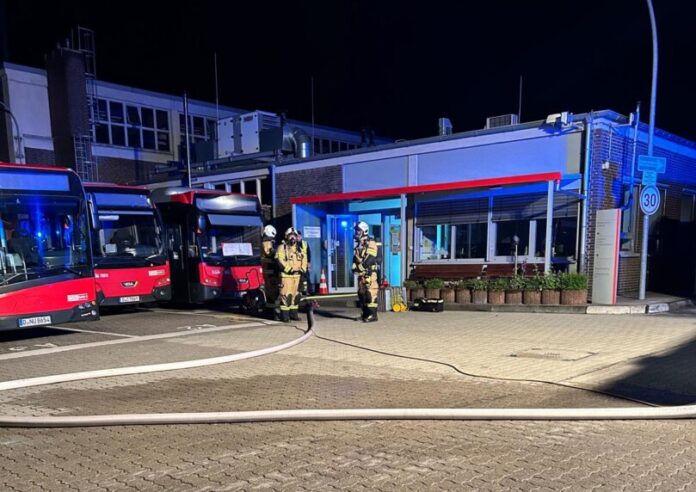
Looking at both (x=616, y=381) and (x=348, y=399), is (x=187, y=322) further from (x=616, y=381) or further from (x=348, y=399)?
(x=616, y=381)

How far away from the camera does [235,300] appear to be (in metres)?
15.9

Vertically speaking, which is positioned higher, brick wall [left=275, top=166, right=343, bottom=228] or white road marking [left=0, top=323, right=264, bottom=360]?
brick wall [left=275, top=166, right=343, bottom=228]

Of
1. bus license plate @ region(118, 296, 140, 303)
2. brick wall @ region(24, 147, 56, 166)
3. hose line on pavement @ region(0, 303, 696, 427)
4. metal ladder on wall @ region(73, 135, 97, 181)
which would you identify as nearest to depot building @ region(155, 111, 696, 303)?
bus license plate @ region(118, 296, 140, 303)

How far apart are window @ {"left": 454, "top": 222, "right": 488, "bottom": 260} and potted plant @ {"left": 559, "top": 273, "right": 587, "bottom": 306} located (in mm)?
2514

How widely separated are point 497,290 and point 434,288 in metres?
1.65

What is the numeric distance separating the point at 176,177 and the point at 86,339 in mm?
13523

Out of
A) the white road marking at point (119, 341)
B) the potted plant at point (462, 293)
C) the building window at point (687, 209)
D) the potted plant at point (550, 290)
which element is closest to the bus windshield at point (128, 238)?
the white road marking at point (119, 341)

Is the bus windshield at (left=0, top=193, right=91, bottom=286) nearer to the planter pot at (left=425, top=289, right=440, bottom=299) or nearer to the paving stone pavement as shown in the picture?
the paving stone pavement

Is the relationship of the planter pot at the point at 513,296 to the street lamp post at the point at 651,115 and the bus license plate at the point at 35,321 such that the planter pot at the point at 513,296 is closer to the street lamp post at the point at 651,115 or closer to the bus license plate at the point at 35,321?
the street lamp post at the point at 651,115

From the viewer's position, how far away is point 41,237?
845cm

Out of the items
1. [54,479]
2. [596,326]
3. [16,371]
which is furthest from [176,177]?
[54,479]

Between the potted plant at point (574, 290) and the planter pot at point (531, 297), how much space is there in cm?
52

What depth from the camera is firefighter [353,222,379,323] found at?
411 inches

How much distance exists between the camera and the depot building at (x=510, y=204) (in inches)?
456
